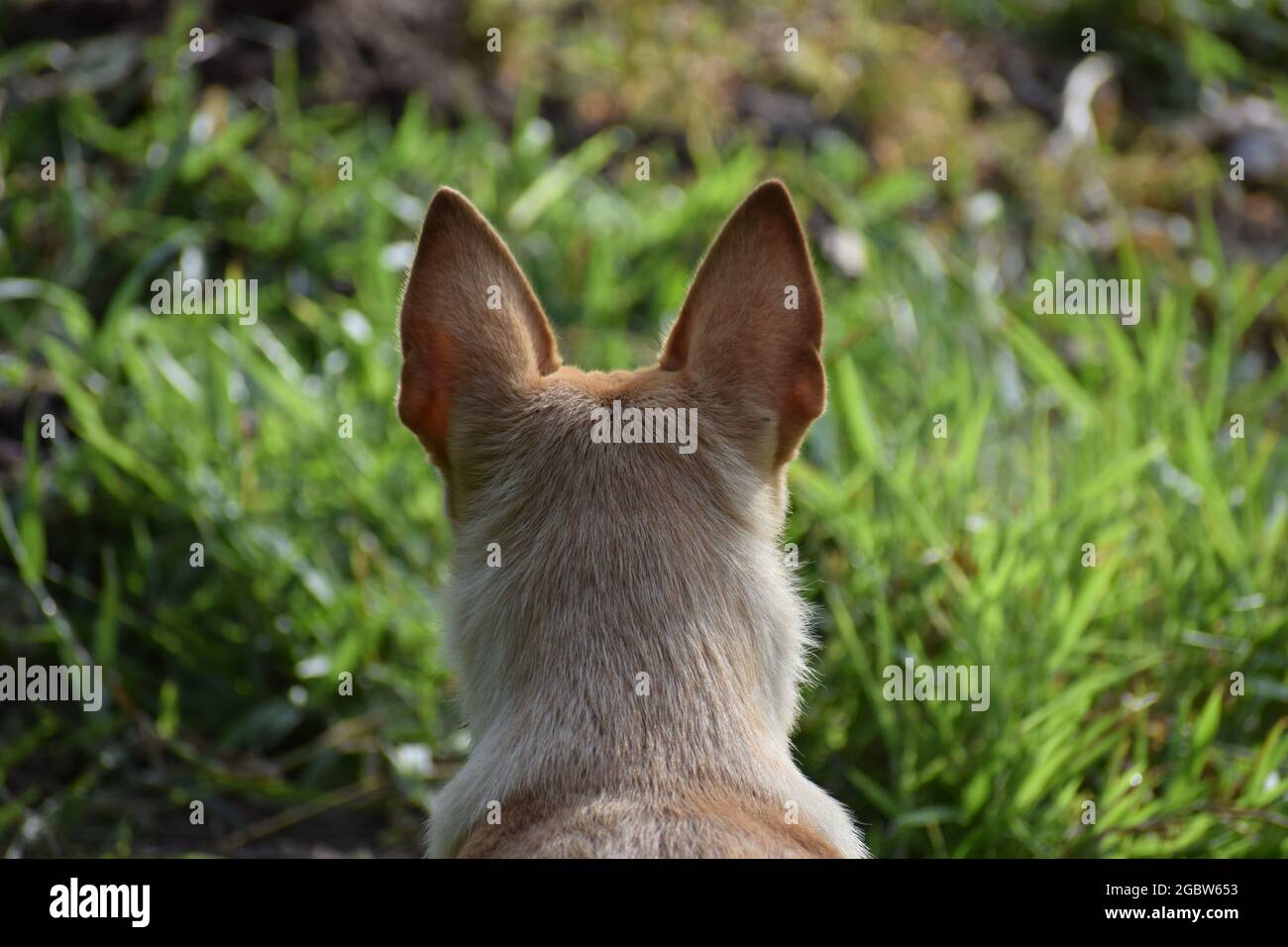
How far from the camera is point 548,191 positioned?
657 cm

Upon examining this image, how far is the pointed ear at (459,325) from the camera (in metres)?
2.98

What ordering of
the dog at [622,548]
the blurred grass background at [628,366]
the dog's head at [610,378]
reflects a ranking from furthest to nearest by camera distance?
the blurred grass background at [628,366]
the dog's head at [610,378]
the dog at [622,548]

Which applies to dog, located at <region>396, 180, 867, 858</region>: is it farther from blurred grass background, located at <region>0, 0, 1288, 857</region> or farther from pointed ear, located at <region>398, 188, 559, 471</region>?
blurred grass background, located at <region>0, 0, 1288, 857</region>

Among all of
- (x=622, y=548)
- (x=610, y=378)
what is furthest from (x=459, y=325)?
(x=622, y=548)

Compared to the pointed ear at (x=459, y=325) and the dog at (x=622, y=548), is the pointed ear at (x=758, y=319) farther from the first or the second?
the pointed ear at (x=459, y=325)

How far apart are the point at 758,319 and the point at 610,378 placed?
1.07 ft

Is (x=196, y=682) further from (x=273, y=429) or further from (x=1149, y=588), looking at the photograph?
(x=1149, y=588)

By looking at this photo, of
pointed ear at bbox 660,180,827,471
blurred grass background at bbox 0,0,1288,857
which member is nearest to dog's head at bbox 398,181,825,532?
pointed ear at bbox 660,180,827,471

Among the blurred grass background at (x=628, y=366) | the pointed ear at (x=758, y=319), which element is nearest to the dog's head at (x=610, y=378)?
the pointed ear at (x=758, y=319)

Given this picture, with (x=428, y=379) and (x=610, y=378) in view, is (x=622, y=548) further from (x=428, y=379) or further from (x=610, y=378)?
(x=428, y=379)

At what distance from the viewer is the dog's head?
9.63 feet

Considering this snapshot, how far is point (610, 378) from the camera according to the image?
307cm
